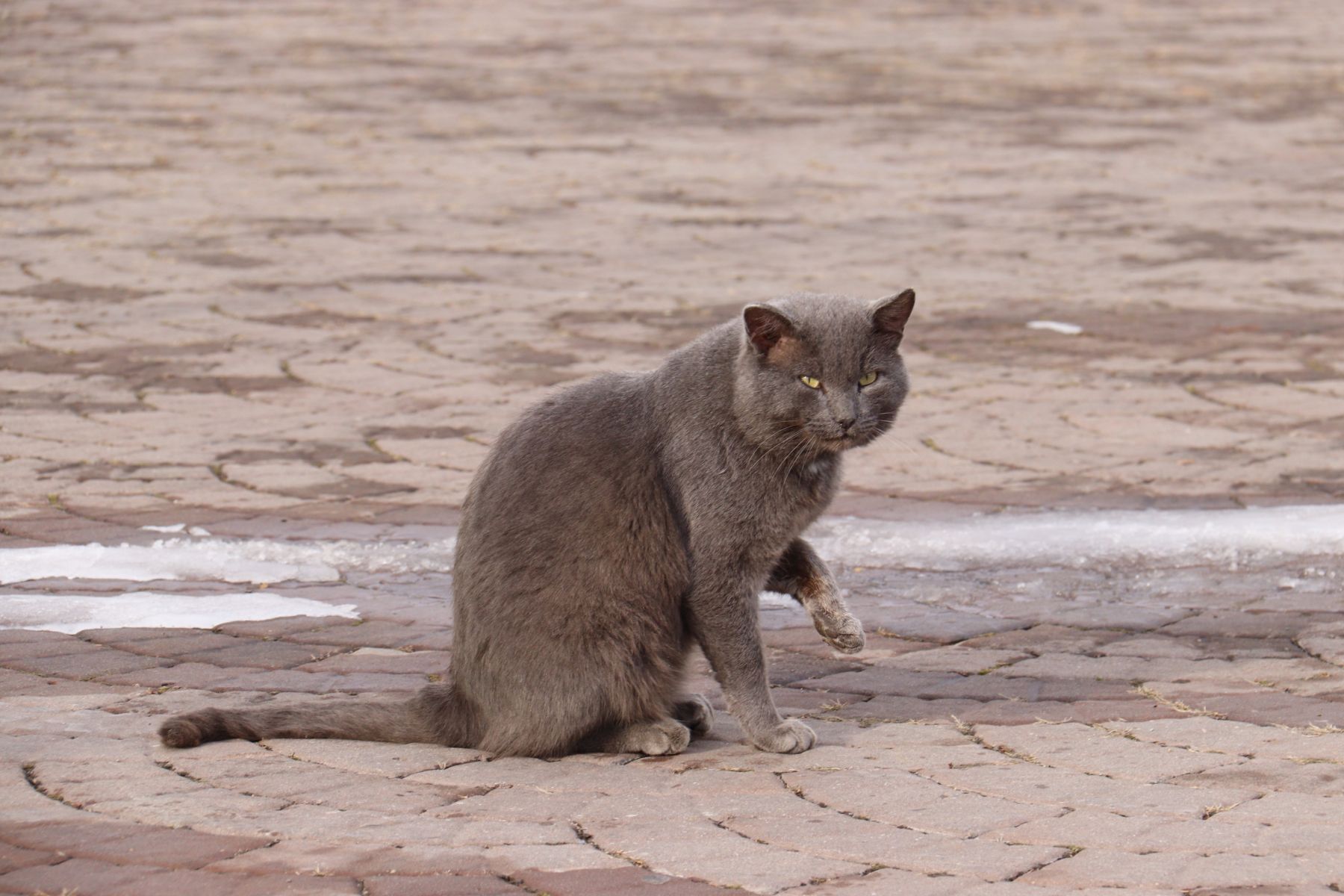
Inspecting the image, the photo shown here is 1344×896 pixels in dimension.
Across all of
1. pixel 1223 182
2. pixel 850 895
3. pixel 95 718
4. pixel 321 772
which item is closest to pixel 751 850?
pixel 850 895

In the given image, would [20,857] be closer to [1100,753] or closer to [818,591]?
[818,591]

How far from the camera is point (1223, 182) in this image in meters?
12.2

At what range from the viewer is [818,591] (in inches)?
169

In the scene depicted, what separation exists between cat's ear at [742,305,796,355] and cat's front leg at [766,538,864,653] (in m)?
0.52

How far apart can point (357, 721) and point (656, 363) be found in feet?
13.1

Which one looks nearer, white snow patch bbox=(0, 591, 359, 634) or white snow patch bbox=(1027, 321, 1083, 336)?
white snow patch bbox=(0, 591, 359, 634)

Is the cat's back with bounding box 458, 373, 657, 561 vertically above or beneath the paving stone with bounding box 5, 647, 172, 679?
above

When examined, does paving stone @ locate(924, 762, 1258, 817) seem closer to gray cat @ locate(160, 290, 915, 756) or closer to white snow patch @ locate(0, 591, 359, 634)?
gray cat @ locate(160, 290, 915, 756)


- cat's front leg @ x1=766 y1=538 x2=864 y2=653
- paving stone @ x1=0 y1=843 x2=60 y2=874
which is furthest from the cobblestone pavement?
cat's front leg @ x1=766 y1=538 x2=864 y2=653

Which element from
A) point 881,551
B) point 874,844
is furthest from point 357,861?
point 881,551

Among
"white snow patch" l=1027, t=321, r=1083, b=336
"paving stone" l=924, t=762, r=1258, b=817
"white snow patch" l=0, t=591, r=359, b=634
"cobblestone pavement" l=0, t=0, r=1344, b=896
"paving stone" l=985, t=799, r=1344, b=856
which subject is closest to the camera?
"paving stone" l=985, t=799, r=1344, b=856

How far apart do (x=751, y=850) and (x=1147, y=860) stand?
2.40ft

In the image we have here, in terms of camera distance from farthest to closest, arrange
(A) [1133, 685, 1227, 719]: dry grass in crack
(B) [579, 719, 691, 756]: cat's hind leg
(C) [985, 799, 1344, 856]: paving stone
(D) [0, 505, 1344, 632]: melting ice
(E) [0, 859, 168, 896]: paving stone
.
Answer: (D) [0, 505, 1344, 632]: melting ice, (A) [1133, 685, 1227, 719]: dry grass in crack, (B) [579, 719, 691, 756]: cat's hind leg, (C) [985, 799, 1344, 856]: paving stone, (E) [0, 859, 168, 896]: paving stone

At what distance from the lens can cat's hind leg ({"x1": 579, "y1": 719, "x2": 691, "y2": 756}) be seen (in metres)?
4.11
